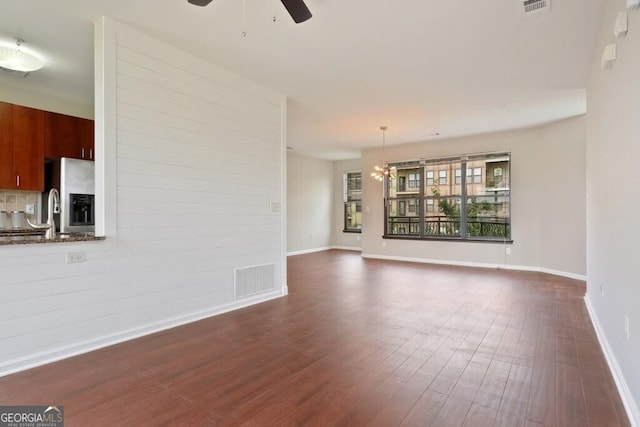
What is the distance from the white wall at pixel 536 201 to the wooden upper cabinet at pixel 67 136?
6779 millimetres

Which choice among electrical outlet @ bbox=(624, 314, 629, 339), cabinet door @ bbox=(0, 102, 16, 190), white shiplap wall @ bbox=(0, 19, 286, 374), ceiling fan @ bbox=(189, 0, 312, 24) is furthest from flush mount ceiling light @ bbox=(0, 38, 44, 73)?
electrical outlet @ bbox=(624, 314, 629, 339)

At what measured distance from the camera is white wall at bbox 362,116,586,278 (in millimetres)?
6117

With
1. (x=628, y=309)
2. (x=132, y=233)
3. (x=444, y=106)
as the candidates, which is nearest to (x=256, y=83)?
(x=132, y=233)

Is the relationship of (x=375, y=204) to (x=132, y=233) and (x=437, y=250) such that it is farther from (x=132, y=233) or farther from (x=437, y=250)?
(x=132, y=233)

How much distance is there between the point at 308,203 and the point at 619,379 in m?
8.41

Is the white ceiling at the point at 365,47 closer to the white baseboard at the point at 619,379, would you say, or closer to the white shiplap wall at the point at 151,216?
the white shiplap wall at the point at 151,216

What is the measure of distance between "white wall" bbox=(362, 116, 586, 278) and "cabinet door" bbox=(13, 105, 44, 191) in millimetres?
7298

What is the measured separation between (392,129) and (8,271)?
6354 mm

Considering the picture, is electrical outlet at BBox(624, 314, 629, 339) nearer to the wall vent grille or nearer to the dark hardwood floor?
the dark hardwood floor

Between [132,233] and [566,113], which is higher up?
[566,113]

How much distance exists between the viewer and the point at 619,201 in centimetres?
241

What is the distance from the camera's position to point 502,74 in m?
4.24

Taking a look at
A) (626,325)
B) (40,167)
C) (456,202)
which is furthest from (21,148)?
(456,202)

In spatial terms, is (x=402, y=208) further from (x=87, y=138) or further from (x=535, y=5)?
(x=87, y=138)
